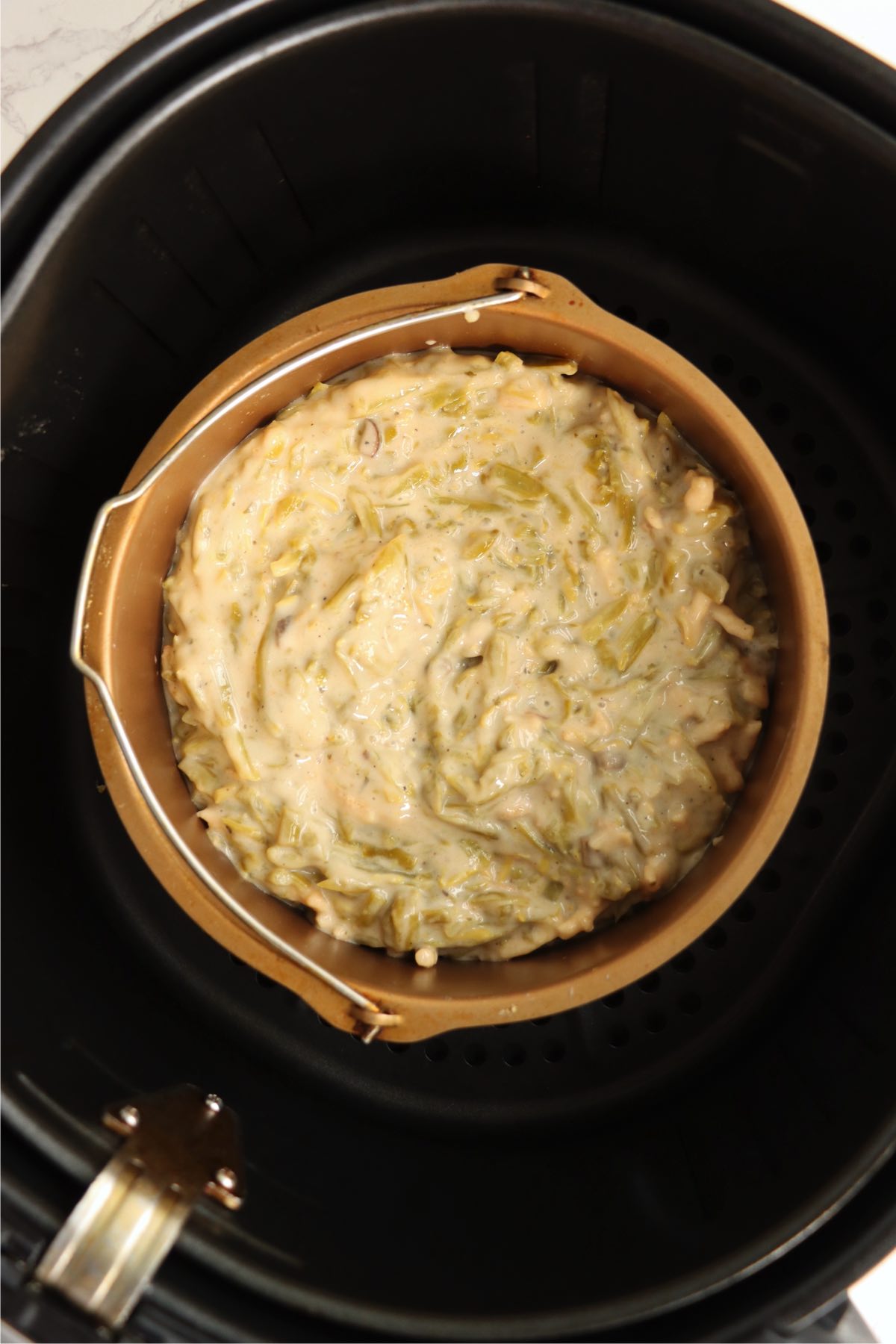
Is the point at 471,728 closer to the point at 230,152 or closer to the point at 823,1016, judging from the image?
the point at 823,1016

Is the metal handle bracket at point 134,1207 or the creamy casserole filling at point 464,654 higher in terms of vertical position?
the creamy casserole filling at point 464,654

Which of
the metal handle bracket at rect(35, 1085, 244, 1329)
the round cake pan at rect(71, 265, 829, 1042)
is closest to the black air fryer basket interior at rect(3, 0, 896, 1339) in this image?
the metal handle bracket at rect(35, 1085, 244, 1329)

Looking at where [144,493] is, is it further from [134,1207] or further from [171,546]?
[134,1207]

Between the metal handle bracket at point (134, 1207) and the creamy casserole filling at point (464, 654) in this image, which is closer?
the metal handle bracket at point (134, 1207)

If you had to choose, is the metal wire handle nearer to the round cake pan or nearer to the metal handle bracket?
the round cake pan

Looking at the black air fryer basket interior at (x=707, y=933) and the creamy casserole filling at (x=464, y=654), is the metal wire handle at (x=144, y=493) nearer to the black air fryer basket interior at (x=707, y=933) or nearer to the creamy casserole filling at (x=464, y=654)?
the creamy casserole filling at (x=464, y=654)

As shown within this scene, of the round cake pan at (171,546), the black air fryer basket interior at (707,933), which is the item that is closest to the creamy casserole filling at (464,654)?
the round cake pan at (171,546)
